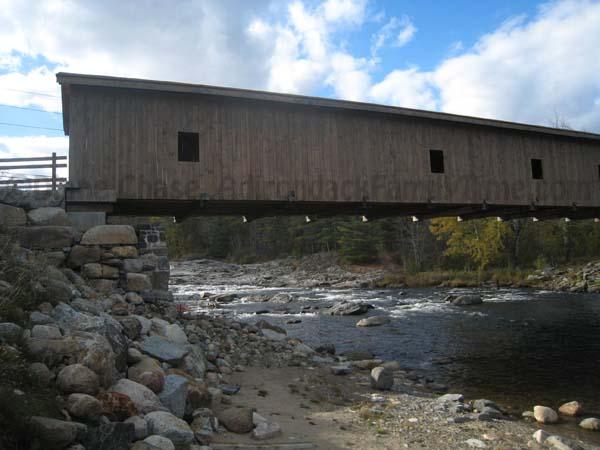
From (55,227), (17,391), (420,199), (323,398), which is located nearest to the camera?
(17,391)

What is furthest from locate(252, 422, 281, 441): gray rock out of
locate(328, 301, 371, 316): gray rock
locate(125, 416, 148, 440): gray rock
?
locate(328, 301, 371, 316): gray rock

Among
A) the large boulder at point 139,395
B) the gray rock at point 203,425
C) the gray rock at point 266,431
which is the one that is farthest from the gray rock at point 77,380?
the gray rock at point 266,431

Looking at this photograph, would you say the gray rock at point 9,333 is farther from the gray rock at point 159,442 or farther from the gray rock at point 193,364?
the gray rock at point 193,364

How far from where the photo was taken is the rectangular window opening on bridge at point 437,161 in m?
14.1

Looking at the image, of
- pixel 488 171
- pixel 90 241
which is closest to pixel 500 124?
pixel 488 171

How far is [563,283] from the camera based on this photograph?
24.8m

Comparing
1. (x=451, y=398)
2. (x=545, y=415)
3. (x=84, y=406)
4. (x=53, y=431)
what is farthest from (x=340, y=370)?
(x=53, y=431)

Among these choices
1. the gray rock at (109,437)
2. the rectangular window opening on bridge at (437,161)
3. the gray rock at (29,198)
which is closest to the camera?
the gray rock at (109,437)

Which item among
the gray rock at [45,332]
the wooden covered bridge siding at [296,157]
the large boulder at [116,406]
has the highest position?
the wooden covered bridge siding at [296,157]

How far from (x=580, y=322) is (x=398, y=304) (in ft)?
24.2

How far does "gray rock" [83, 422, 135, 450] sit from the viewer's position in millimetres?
3293

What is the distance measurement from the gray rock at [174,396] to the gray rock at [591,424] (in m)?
5.58

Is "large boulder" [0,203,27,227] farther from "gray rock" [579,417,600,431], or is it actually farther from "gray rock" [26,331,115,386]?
"gray rock" [579,417,600,431]

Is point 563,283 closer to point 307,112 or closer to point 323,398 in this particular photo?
point 307,112
